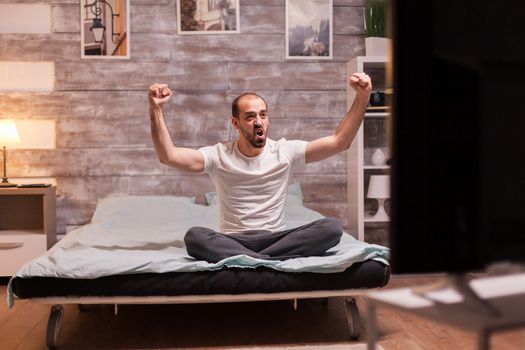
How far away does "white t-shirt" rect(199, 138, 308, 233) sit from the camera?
2855 millimetres

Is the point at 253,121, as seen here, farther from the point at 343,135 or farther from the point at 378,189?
the point at 378,189

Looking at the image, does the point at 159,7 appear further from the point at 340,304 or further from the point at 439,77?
the point at 439,77

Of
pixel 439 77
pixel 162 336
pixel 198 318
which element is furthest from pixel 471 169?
pixel 198 318

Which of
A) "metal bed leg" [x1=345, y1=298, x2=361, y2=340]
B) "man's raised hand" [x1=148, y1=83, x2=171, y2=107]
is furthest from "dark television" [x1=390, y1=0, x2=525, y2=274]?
"metal bed leg" [x1=345, y1=298, x2=361, y2=340]

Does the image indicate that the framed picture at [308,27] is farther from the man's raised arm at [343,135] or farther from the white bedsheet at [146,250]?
the man's raised arm at [343,135]

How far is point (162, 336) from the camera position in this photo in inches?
112

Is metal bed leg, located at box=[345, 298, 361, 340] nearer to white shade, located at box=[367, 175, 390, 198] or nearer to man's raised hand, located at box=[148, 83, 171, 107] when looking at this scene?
man's raised hand, located at box=[148, 83, 171, 107]

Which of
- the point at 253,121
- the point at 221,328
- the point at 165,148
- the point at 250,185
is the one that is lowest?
the point at 221,328

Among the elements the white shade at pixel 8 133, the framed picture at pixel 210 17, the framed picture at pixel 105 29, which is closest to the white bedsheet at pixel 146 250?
the white shade at pixel 8 133

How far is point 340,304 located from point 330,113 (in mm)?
1462

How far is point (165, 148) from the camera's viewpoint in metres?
2.74

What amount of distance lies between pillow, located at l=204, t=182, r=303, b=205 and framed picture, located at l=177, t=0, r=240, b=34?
1034mm

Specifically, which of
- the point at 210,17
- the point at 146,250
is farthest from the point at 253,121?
the point at 210,17

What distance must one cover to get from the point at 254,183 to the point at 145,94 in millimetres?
1759
